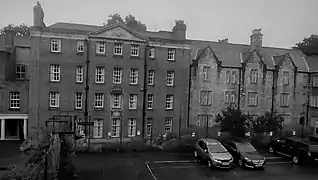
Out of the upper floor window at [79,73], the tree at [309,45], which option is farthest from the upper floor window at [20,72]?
the tree at [309,45]

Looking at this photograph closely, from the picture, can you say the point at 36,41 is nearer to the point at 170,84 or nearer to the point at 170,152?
the point at 170,84

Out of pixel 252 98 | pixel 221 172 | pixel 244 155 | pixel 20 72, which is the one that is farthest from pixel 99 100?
pixel 252 98

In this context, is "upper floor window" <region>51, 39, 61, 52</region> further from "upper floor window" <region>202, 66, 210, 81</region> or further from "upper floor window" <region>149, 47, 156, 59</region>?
"upper floor window" <region>202, 66, 210, 81</region>

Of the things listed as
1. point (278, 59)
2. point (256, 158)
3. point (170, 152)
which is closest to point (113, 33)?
point (170, 152)

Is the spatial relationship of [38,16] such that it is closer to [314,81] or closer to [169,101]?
[169,101]

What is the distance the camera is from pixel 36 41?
31438 mm

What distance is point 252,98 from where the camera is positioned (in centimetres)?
4156

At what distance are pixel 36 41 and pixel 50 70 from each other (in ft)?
10.5

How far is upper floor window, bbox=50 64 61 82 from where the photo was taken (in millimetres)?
32281

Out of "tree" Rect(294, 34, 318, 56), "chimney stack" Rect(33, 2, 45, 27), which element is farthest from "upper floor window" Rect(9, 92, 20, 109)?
"tree" Rect(294, 34, 318, 56)

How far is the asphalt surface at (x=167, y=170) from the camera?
21.8 metres

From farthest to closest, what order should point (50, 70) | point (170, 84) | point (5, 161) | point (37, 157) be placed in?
point (170, 84) → point (50, 70) → point (5, 161) → point (37, 157)

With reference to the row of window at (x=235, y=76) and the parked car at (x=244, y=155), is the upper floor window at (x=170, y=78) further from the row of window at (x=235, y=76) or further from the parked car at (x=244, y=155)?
the parked car at (x=244, y=155)

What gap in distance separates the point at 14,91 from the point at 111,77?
10829mm
